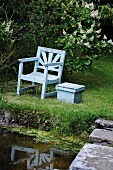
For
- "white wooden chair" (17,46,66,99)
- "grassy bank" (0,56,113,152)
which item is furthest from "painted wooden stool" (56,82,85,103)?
"white wooden chair" (17,46,66,99)

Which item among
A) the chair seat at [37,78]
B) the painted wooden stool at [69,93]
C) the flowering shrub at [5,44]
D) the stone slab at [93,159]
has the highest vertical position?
the flowering shrub at [5,44]

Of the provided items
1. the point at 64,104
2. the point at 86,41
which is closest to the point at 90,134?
the point at 64,104

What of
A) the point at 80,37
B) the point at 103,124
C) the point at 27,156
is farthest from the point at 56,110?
the point at 80,37

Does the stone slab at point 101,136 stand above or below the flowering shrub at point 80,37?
below

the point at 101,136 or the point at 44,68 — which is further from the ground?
the point at 44,68

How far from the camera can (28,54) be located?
361 inches

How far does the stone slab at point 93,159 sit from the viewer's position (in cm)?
454

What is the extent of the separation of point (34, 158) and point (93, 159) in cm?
102

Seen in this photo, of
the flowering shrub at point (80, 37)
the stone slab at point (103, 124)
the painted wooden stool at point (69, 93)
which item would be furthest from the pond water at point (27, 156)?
the flowering shrub at point (80, 37)

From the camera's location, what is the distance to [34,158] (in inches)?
220

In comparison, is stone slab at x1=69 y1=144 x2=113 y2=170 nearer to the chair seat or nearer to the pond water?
the pond water

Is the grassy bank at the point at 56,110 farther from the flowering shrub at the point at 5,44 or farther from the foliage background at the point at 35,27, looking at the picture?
the foliage background at the point at 35,27

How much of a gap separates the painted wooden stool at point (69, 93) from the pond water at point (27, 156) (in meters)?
1.40

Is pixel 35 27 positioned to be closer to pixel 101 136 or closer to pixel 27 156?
pixel 101 136
